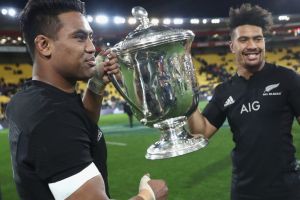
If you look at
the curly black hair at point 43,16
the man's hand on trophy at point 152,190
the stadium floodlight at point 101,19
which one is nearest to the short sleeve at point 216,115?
the man's hand on trophy at point 152,190

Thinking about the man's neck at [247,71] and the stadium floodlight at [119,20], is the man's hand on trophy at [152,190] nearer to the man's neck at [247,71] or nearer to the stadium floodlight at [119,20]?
the man's neck at [247,71]

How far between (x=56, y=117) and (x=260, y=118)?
1.27 meters

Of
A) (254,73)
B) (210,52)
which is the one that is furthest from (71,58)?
(210,52)

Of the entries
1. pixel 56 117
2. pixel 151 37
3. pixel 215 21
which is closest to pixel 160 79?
pixel 151 37

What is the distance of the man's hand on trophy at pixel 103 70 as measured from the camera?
4.50 feet

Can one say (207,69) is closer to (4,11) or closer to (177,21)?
(177,21)

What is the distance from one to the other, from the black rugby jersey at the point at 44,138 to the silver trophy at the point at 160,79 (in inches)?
8.9

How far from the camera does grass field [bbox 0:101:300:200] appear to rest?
4570mm

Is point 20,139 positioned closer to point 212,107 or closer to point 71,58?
point 71,58

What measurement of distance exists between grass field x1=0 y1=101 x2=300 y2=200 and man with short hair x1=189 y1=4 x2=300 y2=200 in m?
2.27

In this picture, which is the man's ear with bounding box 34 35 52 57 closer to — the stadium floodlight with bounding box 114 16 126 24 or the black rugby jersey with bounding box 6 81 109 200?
the black rugby jersey with bounding box 6 81 109 200

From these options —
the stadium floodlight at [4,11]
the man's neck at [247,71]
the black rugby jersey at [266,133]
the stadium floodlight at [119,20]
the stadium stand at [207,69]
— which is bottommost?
the stadium stand at [207,69]

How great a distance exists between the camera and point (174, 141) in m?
1.45

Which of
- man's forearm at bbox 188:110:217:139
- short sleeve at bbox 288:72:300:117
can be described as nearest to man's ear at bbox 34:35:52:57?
man's forearm at bbox 188:110:217:139
